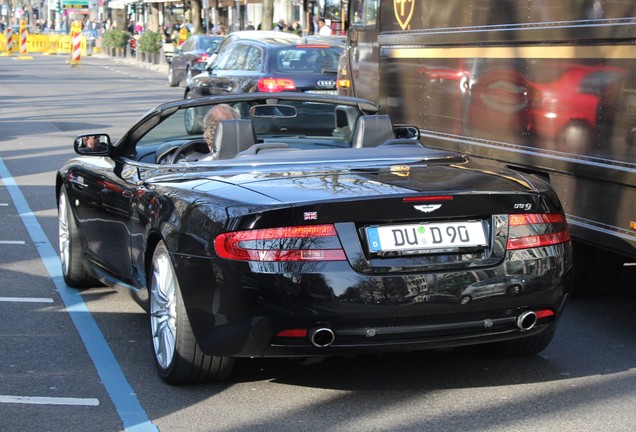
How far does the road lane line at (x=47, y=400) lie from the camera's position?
5.38 m

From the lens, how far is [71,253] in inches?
309

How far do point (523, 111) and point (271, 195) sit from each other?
2940 millimetres

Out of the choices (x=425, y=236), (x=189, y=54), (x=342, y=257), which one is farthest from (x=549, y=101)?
(x=189, y=54)

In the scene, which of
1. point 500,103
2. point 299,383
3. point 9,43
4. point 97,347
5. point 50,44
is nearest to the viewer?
point 299,383

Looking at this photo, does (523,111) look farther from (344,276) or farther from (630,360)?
(344,276)

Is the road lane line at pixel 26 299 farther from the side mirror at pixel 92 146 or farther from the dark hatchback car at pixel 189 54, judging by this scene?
the dark hatchback car at pixel 189 54

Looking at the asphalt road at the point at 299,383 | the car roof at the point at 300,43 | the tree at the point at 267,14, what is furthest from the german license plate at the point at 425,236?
the tree at the point at 267,14

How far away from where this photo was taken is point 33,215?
1127 centimetres

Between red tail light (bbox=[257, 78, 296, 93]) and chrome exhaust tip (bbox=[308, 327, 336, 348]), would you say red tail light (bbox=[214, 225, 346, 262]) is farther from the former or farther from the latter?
red tail light (bbox=[257, 78, 296, 93])

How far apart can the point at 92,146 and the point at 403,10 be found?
3.84 meters

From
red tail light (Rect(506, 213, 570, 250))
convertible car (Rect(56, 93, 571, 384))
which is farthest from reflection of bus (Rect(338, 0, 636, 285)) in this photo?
red tail light (Rect(506, 213, 570, 250))

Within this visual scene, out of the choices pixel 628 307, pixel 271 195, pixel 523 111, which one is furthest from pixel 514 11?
pixel 271 195

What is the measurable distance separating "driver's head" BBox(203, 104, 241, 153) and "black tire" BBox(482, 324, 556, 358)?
1948 millimetres

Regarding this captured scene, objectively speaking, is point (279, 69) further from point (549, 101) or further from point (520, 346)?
point (520, 346)
